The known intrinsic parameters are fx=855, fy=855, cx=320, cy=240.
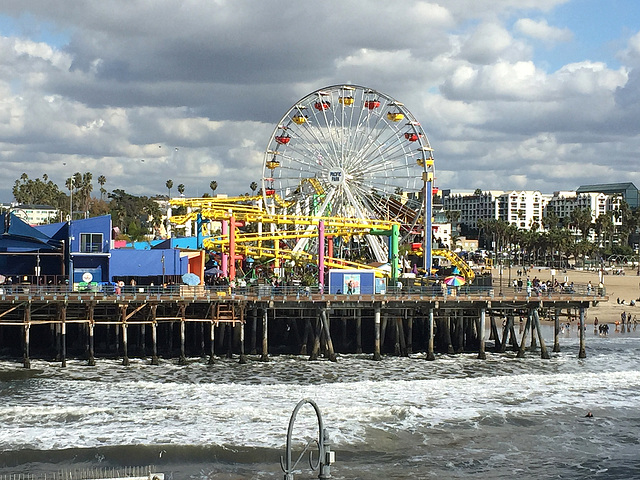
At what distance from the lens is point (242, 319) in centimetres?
5484

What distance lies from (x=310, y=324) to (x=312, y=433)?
69.1ft

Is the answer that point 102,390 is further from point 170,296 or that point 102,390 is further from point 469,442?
point 469,442

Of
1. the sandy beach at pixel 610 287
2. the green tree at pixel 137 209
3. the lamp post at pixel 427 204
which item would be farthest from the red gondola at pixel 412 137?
the green tree at pixel 137 209

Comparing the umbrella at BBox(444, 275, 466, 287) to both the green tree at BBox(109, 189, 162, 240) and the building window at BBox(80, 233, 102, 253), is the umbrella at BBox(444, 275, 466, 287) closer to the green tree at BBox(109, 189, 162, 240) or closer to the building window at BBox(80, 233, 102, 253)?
the building window at BBox(80, 233, 102, 253)

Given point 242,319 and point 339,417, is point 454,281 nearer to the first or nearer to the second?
point 242,319

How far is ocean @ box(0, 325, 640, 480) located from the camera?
33.1 meters

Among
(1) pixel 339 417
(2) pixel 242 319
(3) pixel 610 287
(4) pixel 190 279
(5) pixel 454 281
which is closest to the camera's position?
(1) pixel 339 417

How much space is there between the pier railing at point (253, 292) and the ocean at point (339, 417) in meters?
4.25

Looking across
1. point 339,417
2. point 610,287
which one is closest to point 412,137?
point 339,417

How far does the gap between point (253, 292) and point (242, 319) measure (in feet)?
6.59

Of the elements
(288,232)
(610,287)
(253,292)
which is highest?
(288,232)

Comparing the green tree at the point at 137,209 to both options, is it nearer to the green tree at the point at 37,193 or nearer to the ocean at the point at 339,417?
the green tree at the point at 37,193

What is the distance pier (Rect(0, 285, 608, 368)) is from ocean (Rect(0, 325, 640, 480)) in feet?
6.86

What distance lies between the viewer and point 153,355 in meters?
53.0
